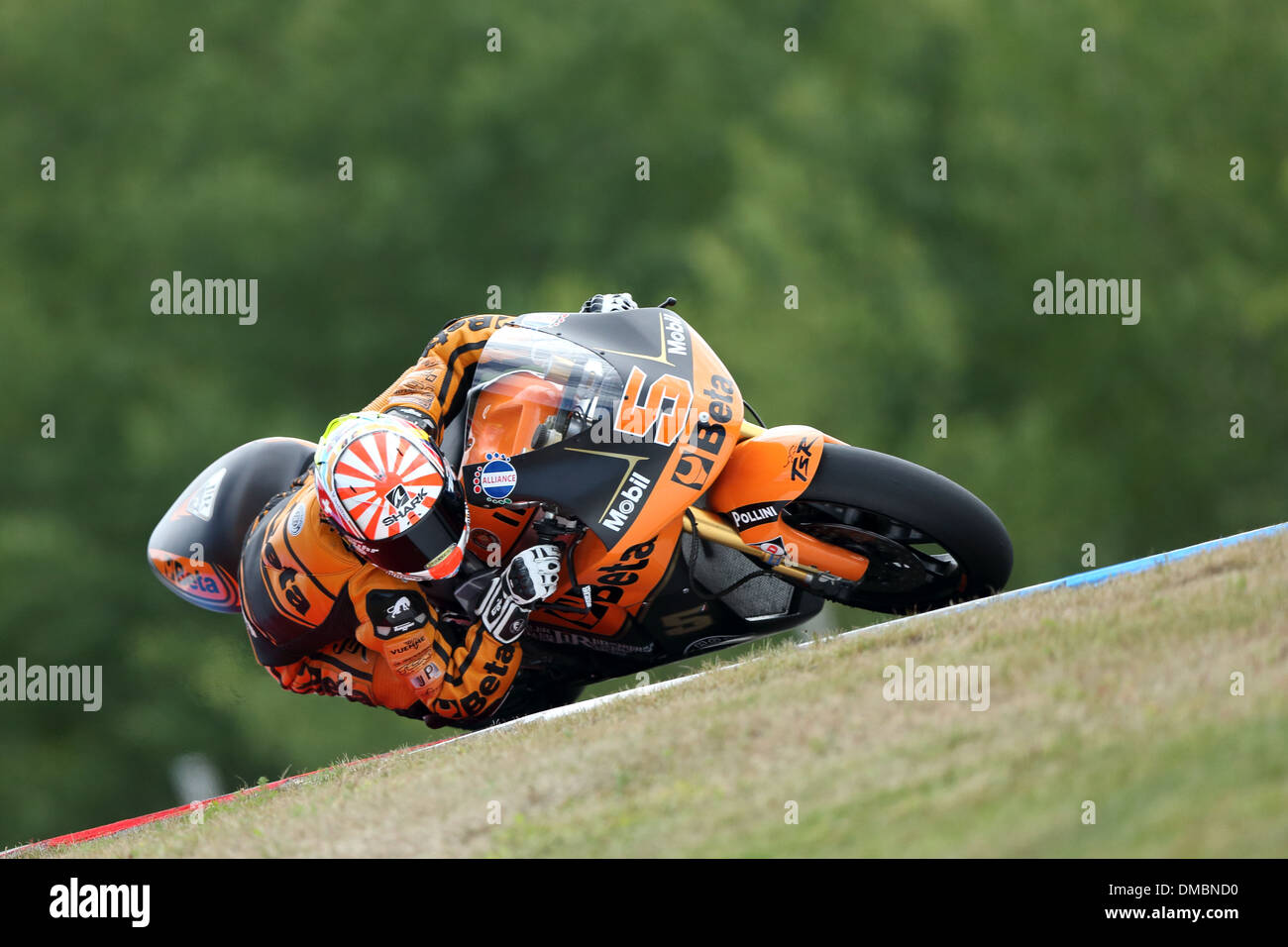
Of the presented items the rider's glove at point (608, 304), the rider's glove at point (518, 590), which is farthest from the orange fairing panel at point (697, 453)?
the rider's glove at point (608, 304)

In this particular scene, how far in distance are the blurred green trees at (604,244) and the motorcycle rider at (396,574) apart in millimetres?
9260

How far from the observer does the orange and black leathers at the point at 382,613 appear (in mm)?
4547

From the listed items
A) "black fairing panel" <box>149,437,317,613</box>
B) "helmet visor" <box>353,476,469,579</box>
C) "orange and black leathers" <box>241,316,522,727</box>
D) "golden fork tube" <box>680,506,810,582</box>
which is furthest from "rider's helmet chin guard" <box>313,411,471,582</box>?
"black fairing panel" <box>149,437,317,613</box>

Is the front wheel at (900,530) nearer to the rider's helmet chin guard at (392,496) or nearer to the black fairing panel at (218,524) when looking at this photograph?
the rider's helmet chin guard at (392,496)

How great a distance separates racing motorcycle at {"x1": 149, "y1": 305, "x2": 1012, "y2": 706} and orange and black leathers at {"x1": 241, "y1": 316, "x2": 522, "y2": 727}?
6.3 inches

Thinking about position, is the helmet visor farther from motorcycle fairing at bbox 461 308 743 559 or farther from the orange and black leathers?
the orange and black leathers

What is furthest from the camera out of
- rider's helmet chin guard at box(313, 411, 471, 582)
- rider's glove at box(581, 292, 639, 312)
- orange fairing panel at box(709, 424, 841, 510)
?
rider's glove at box(581, 292, 639, 312)

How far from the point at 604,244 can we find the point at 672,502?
14759mm

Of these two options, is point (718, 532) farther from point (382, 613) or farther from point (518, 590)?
point (382, 613)

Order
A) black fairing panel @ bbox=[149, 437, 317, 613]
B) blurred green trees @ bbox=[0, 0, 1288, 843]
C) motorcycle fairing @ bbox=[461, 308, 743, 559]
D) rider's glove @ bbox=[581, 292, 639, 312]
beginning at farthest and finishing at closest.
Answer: blurred green trees @ bbox=[0, 0, 1288, 843]
black fairing panel @ bbox=[149, 437, 317, 613]
rider's glove @ bbox=[581, 292, 639, 312]
motorcycle fairing @ bbox=[461, 308, 743, 559]

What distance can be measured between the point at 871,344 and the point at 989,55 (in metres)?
3.68

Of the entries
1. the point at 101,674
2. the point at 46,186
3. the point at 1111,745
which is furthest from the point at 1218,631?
the point at 46,186

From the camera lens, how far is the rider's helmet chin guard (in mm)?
4172

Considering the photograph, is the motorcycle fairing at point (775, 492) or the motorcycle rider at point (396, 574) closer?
the motorcycle rider at point (396, 574)
